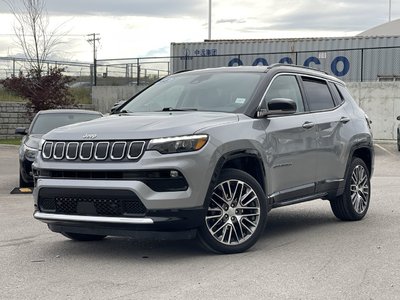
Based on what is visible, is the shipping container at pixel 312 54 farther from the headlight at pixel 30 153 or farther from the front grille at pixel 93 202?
the front grille at pixel 93 202

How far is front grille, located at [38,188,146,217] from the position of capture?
5938mm

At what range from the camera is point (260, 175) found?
6.85 m

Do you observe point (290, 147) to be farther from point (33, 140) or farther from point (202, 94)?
point (33, 140)

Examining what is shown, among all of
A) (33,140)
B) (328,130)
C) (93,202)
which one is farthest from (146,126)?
(33,140)

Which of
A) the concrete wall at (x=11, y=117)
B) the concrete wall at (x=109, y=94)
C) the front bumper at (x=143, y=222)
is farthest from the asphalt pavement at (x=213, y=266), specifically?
the concrete wall at (x=109, y=94)

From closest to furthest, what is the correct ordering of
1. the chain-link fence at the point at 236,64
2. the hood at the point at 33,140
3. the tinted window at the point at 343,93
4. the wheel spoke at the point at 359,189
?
1. the wheel spoke at the point at 359,189
2. the tinted window at the point at 343,93
3. the hood at the point at 33,140
4. the chain-link fence at the point at 236,64

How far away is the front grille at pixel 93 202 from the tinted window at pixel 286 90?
2058 millimetres

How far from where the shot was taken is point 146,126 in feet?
20.3

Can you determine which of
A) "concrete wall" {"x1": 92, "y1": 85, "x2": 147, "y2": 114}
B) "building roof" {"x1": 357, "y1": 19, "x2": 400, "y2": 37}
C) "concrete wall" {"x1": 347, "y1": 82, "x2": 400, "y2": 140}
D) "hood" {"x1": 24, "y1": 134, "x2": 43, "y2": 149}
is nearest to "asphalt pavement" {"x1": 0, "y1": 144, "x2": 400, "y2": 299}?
"hood" {"x1": 24, "y1": 134, "x2": 43, "y2": 149}

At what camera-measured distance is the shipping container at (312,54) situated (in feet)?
101

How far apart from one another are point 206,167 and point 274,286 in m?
1.29

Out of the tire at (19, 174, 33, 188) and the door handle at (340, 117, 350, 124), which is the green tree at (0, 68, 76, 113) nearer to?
the tire at (19, 174, 33, 188)

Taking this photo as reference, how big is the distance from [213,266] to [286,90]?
99.2 inches

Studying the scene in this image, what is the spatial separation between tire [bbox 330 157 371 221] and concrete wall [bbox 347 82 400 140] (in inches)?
753
